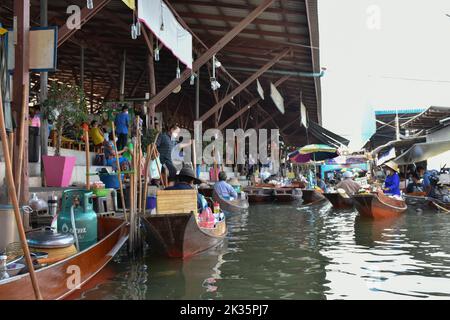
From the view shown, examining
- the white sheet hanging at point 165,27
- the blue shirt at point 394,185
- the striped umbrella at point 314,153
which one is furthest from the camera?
the striped umbrella at point 314,153

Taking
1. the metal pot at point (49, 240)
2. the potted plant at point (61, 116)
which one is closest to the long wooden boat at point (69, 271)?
the metal pot at point (49, 240)

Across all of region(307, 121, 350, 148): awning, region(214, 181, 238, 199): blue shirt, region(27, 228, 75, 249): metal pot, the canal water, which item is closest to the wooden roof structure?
region(307, 121, 350, 148): awning

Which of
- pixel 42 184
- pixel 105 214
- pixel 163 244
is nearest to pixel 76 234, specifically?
pixel 163 244

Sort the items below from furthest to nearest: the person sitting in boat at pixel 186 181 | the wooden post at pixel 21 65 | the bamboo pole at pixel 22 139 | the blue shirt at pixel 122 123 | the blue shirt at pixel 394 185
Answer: the blue shirt at pixel 394 185 < the blue shirt at pixel 122 123 < the person sitting in boat at pixel 186 181 < the wooden post at pixel 21 65 < the bamboo pole at pixel 22 139

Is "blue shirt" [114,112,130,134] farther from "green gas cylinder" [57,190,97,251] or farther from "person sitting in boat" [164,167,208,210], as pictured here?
"green gas cylinder" [57,190,97,251]

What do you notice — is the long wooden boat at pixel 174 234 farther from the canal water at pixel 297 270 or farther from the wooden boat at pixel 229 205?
the wooden boat at pixel 229 205

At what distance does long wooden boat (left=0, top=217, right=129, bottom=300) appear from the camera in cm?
275

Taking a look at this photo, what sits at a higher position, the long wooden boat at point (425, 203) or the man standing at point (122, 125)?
the man standing at point (122, 125)

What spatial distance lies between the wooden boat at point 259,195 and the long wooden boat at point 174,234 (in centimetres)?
1023

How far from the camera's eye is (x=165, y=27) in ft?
26.9

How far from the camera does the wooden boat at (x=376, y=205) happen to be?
10.1 metres

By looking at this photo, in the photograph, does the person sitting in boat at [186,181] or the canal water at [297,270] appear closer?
the canal water at [297,270]

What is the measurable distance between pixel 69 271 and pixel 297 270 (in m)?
2.68
